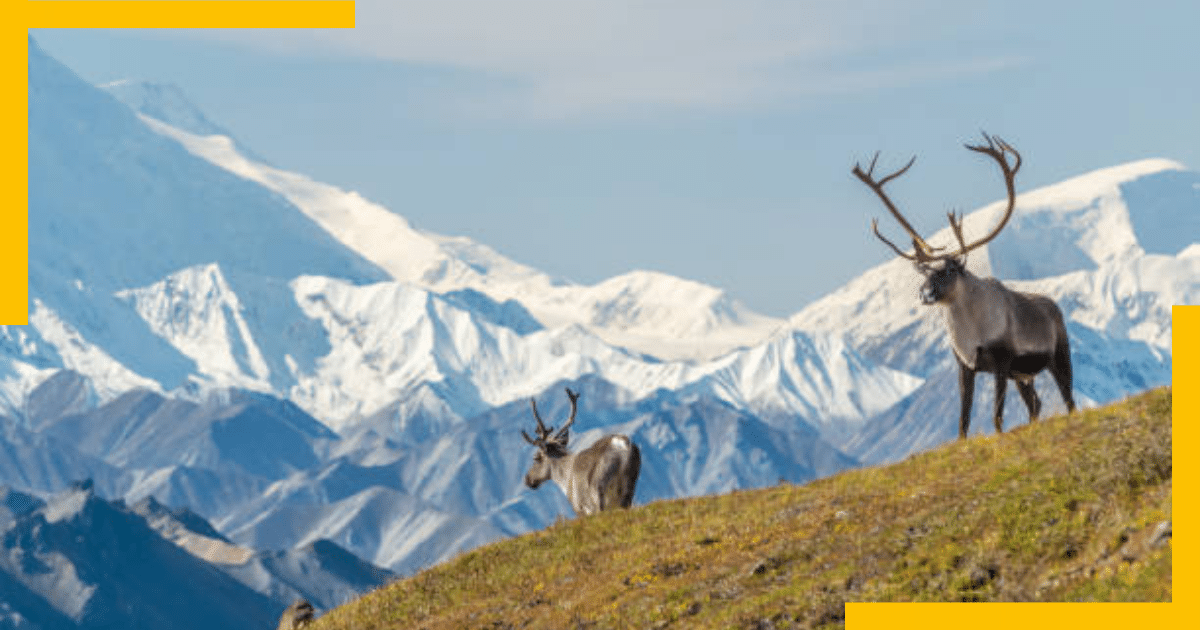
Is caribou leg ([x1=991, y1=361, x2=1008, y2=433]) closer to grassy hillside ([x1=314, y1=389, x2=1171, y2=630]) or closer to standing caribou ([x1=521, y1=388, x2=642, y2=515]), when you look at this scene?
grassy hillside ([x1=314, y1=389, x2=1171, y2=630])

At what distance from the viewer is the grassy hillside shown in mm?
26500

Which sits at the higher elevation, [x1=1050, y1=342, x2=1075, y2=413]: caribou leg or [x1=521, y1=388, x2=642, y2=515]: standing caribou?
[x1=1050, y1=342, x2=1075, y2=413]: caribou leg

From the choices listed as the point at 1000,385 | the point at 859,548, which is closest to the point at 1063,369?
the point at 1000,385

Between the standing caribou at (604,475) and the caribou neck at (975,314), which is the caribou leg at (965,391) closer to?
the caribou neck at (975,314)

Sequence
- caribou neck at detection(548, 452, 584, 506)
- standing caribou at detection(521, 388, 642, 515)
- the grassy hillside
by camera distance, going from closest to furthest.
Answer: the grassy hillside → standing caribou at detection(521, 388, 642, 515) → caribou neck at detection(548, 452, 584, 506)

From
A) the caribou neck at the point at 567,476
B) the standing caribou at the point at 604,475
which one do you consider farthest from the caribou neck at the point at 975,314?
the caribou neck at the point at 567,476

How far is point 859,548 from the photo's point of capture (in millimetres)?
30953

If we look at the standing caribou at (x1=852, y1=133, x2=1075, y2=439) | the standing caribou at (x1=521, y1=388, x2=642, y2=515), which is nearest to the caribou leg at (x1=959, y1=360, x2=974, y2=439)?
the standing caribou at (x1=852, y1=133, x2=1075, y2=439)

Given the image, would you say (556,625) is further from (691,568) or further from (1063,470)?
(1063,470)

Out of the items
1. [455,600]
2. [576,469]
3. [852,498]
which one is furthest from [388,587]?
[852,498]

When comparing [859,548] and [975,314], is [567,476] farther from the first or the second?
[859,548]

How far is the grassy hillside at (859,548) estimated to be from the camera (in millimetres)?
26500

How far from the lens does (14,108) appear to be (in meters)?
34.5

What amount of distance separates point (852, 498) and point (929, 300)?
510cm
